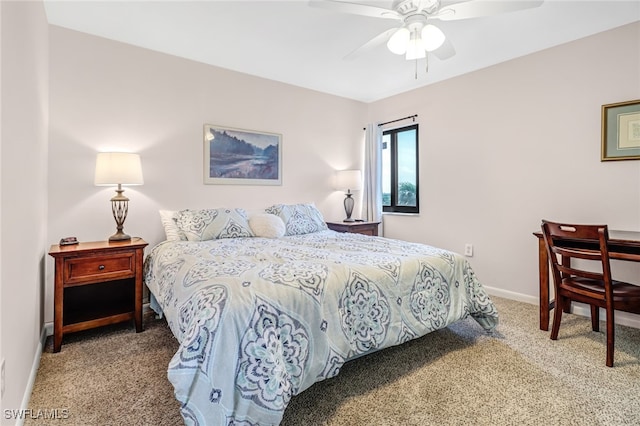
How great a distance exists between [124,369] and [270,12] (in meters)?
2.62

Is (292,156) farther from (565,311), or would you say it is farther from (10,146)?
(565,311)

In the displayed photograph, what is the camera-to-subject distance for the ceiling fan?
5.96ft

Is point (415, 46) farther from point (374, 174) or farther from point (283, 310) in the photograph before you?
point (374, 174)

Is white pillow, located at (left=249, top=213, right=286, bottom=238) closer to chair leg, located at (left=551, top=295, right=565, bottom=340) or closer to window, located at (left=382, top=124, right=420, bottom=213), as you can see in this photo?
window, located at (left=382, top=124, right=420, bottom=213)

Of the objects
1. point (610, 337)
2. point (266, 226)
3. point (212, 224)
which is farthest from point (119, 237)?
point (610, 337)

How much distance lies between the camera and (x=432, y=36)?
199 cm

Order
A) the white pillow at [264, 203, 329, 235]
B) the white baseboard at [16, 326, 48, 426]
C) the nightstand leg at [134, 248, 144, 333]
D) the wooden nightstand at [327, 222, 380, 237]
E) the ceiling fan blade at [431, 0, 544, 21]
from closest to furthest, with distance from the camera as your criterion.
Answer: the white baseboard at [16, 326, 48, 426]
the ceiling fan blade at [431, 0, 544, 21]
the nightstand leg at [134, 248, 144, 333]
the white pillow at [264, 203, 329, 235]
the wooden nightstand at [327, 222, 380, 237]

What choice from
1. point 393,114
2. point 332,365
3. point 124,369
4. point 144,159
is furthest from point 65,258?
point 393,114

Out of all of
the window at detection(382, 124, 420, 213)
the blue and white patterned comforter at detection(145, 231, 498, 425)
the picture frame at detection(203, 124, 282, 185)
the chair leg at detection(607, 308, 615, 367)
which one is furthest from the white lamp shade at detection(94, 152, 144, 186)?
the chair leg at detection(607, 308, 615, 367)

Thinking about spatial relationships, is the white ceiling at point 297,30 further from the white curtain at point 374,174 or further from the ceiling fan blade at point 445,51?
the white curtain at point 374,174

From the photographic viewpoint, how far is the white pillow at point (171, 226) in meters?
2.81

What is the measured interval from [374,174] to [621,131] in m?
2.51

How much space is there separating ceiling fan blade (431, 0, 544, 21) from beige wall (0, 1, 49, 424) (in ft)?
7.05

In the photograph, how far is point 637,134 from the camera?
2.48 m
